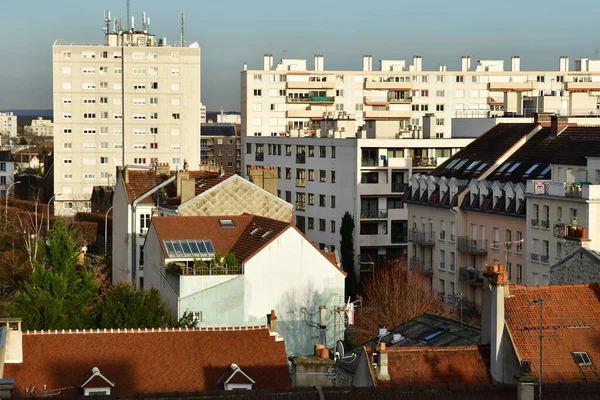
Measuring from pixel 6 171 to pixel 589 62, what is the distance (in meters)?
73.6

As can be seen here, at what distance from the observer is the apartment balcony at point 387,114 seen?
485 feet

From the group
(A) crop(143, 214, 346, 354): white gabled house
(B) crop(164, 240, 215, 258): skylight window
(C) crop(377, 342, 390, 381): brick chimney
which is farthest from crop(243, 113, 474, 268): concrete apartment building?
(C) crop(377, 342, 390, 381): brick chimney

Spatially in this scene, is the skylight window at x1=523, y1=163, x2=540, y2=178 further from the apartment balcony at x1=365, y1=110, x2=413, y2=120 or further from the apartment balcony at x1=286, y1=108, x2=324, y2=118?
the apartment balcony at x1=286, y1=108, x2=324, y2=118

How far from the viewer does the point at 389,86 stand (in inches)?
5979

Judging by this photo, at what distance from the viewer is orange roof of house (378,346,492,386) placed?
Answer: 28297 millimetres

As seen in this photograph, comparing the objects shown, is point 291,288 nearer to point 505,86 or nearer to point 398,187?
point 398,187

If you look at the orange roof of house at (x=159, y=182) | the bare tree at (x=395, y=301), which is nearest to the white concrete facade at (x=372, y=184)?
the bare tree at (x=395, y=301)

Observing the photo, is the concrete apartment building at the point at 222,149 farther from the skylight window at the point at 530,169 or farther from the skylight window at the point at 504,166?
the skylight window at the point at 530,169

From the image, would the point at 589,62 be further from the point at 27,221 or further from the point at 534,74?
the point at 27,221

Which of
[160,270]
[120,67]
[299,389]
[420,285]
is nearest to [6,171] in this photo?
[120,67]

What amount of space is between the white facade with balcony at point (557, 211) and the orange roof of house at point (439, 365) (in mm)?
29635

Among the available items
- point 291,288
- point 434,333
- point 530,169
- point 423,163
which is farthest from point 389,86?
point 434,333

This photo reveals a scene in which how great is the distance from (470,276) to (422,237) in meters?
7.52

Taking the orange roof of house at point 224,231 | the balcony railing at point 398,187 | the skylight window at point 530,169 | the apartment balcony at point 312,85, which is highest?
the apartment balcony at point 312,85
